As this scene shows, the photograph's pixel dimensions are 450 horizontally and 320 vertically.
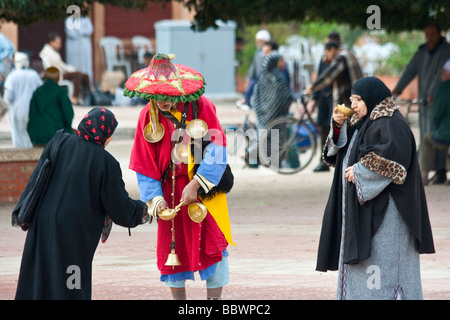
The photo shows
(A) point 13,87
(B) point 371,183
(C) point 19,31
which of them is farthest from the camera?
(C) point 19,31

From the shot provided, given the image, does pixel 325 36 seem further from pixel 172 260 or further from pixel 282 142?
pixel 172 260

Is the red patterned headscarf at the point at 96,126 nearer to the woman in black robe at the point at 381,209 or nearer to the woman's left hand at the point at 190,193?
the woman's left hand at the point at 190,193

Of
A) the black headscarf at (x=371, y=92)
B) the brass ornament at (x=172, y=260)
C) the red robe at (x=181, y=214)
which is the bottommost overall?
the brass ornament at (x=172, y=260)

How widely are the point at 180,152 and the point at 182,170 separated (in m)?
0.12

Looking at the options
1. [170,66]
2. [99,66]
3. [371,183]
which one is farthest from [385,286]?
[99,66]

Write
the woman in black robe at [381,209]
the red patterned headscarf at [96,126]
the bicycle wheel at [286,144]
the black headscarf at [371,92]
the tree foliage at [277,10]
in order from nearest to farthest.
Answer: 1. the red patterned headscarf at [96,126]
2. the woman in black robe at [381,209]
3. the black headscarf at [371,92]
4. the tree foliage at [277,10]
5. the bicycle wheel at [286,144]

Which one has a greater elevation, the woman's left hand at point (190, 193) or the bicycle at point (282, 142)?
the woman's left hand at point (190, 193)

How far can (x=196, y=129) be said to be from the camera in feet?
19.7

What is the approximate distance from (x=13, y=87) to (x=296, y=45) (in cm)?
1681

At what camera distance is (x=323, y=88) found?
13445 mm

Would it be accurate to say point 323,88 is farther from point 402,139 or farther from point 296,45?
point 296,45

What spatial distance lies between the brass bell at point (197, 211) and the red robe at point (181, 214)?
83mm

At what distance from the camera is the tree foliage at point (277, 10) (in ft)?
35.4

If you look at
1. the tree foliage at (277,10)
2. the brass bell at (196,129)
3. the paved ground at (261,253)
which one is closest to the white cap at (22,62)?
the tree foliage at (277,10)
